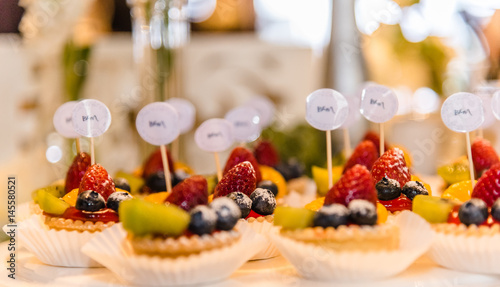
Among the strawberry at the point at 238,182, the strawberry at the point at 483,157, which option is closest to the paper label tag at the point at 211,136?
the strawberry at the point at 238,182

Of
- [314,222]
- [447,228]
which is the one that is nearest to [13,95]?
[314,222]

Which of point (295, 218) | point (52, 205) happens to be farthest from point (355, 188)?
point (52, 205)

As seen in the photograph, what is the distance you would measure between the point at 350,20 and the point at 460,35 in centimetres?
147

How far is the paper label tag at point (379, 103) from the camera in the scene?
91.9 inches

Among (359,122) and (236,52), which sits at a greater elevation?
(236,52)

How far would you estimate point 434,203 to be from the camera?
1957mm

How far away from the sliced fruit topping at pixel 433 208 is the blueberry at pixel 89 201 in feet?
3.55

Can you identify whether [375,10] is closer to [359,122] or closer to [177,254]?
[359,122]

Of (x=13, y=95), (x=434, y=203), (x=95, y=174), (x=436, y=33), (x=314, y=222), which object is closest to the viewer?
(x=314, y=222)

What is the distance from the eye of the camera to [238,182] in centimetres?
219

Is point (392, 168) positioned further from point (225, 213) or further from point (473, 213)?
point (225, 213)

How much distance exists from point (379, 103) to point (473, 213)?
64cm

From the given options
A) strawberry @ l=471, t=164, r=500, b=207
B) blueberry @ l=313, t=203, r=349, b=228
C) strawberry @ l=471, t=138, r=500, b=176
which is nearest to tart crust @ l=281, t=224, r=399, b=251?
blueberry @ l=313, t=203, r=349, b=228

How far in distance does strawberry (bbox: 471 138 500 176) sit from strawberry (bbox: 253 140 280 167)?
103cm
